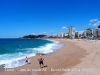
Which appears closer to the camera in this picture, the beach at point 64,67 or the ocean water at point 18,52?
the beach at point 64,67

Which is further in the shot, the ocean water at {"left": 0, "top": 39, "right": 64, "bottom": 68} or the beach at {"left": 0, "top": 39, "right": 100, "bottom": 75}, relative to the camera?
Result: the ocean water at {"left": 0, "top": 39, "right": 64, "bottom": 68}

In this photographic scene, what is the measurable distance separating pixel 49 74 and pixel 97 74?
3300 millimetres

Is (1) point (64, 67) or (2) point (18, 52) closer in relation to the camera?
(1) point (64, 67)

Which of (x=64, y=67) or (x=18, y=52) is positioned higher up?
(x=64, y=67)

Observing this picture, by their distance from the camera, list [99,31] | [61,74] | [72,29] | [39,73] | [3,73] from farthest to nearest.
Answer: [72,29] → [99,31] → [3,73] → [39,73] → [61,74]

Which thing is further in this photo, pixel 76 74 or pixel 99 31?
pixel 99 31

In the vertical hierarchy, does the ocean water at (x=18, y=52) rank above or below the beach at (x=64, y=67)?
below

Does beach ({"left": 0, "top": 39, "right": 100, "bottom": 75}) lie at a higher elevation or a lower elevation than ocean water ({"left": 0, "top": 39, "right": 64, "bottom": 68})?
higher

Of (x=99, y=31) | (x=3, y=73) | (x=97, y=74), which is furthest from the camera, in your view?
(x=99, y=31)

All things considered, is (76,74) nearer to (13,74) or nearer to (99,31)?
(13,74)

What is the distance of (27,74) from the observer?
30.9ft

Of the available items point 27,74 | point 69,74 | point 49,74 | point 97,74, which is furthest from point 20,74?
point 97,74

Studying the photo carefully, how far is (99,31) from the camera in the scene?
106562 millimetres

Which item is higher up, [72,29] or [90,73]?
[72,29]
